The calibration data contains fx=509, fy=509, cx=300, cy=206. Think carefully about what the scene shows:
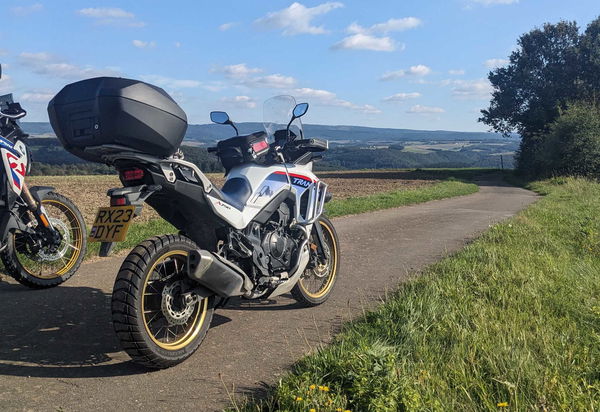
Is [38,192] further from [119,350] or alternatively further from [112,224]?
[112,224]

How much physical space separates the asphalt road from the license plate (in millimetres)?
818

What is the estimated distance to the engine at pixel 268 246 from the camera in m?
3.64

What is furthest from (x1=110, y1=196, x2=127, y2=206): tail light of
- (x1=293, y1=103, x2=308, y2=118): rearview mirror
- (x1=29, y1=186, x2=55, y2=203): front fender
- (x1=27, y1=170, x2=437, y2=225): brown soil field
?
(x1=27, y1=170, x2=437, y2=225): brown soil field

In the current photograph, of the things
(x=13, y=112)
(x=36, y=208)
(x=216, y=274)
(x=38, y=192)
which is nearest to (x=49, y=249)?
(x=36, y=208)

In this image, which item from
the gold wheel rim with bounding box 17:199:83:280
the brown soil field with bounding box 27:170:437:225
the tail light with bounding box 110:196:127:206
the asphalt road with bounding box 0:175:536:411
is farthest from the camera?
the brown soil field with bounding box 27:170:437:225

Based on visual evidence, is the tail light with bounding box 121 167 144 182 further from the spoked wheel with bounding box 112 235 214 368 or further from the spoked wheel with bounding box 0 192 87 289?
the spoked wheel with bounding box 0 192 87 289

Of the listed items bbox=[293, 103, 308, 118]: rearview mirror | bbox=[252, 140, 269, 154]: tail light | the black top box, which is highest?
bbox=[293, 103, 308, 118]: rearview mirror

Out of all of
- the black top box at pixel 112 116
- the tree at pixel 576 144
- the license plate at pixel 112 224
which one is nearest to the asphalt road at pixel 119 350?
the license plate at pixel 112 224

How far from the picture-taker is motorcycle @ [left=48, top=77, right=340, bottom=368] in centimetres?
290

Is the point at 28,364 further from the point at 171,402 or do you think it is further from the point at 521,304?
the point at 521,304

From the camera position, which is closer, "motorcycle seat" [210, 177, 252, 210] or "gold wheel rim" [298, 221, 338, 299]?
"motorcycle seat" [210, 177, 252, 210]

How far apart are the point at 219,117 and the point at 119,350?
6.81 ft

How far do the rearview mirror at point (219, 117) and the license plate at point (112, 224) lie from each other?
1.60m

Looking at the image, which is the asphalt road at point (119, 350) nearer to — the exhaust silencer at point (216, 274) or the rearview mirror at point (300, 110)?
the exhaust silencer at point (216, 274)
